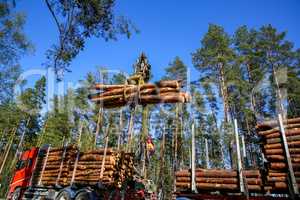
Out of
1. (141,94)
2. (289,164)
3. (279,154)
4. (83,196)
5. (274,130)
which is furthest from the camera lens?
(83,196)

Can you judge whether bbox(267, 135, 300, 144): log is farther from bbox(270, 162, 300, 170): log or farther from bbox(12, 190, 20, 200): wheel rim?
bbox(12, 190, 20, 200): wheel rim

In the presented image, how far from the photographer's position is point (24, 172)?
1476 centimetres

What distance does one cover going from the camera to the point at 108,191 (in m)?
11.9

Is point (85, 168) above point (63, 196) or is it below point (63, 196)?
above

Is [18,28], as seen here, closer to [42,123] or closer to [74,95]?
[74,95]

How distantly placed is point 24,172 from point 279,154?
13488 mm

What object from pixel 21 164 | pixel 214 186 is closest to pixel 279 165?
pixel 214 186

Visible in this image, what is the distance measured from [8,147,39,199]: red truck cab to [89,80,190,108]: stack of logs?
7.68 meters

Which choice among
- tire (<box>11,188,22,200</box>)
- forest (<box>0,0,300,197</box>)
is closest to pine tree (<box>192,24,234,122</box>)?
forest (<box>0,0,300,197</box>)

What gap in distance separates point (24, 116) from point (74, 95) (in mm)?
10334

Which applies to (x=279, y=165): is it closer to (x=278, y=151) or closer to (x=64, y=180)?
(x=278, y=151)

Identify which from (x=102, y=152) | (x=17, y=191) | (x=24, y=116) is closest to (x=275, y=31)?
(x=102, y=152)

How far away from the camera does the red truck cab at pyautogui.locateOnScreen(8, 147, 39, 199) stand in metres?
14.5

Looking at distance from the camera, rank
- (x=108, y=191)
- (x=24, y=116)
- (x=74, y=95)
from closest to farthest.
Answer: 1. (x=108, y=191)
2. (x=74, y=95)
3. (x=24, y=116)
